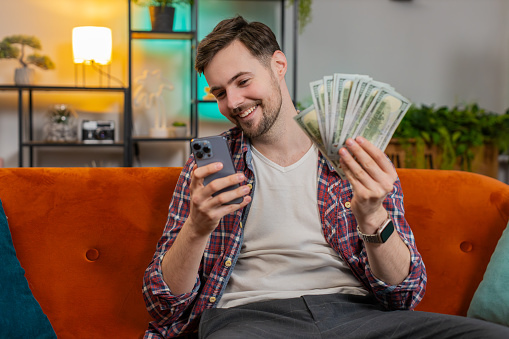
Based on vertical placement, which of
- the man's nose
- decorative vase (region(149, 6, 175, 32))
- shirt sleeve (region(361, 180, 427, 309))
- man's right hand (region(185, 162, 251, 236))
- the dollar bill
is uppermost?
decorative vase (region(149, 6, 175, 32))

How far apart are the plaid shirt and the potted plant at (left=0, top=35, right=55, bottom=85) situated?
2777mm

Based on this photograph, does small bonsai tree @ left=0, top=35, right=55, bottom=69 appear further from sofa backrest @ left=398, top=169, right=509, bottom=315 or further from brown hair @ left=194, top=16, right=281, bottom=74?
sofa backrest @ left=398, top=169, right=509, bottom=315

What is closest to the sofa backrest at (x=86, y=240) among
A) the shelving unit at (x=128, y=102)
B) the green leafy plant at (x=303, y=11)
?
the shelving unit at (x=128, y=102)

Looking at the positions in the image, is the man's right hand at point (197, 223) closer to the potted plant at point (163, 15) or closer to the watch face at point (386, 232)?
the watch face at point (386, 232)

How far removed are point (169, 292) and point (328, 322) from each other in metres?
0.39

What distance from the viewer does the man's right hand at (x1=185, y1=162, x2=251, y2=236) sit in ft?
3.80

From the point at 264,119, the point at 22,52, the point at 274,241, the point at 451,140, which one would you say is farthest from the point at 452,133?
the point at 22,52

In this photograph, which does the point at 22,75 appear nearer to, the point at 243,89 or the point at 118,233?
the point at 118,233

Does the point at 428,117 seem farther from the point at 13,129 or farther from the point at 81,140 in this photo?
the point at 13,129

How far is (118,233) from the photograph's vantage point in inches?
62.3

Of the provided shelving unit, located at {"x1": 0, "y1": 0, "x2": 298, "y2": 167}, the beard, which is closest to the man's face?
the beard

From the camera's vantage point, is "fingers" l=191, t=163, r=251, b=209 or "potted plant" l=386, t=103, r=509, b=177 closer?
"fingers" l=191, t=163, r=251, b=209

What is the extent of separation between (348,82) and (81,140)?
3.18 meters

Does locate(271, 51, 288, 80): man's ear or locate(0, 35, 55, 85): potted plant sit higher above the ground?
locate(0, 35, 55, 85): potted plant
